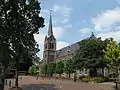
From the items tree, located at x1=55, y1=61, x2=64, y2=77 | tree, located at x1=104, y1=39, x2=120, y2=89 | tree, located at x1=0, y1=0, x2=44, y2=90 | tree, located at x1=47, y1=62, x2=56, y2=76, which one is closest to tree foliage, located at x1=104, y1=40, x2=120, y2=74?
tree, located at x1=104, y1=39, x2=120, y2=89

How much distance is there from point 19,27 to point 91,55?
3346 centimetres

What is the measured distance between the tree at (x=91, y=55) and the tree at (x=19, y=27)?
79.5 feet

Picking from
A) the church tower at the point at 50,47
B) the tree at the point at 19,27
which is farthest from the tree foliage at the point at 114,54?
the church tower at the point at 50,47

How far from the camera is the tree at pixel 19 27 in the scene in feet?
100

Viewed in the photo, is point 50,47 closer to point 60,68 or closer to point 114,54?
point 60,68

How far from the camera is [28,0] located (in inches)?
1390

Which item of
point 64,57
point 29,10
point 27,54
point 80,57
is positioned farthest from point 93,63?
point 64,57

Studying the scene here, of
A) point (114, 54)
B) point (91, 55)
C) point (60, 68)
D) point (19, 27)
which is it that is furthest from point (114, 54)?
point (60, 68)

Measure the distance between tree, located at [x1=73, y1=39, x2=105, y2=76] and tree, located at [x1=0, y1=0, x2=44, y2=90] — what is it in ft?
79.5

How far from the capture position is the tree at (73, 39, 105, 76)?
62.2 meters

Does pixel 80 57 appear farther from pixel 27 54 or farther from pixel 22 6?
pixel 22 6

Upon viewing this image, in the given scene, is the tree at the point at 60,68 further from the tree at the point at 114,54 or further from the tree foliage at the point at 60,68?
the tree at the point at 114,54

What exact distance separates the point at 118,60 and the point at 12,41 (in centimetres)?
2203

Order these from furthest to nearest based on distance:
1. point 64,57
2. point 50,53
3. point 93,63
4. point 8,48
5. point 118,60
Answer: point 50,53
point 64,57
point 93,63
point 118,60
point 8,48
